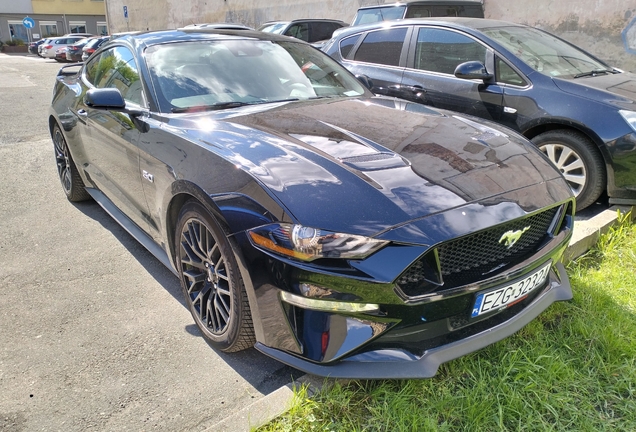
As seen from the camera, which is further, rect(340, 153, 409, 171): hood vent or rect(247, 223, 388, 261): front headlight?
rect(340, 153, 409, 171): hood vent

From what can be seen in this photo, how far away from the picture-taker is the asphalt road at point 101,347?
84.6 inches

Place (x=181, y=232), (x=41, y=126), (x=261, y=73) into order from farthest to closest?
(x=41, y=126)
(x=261, y=73)
(x=181, y=232)

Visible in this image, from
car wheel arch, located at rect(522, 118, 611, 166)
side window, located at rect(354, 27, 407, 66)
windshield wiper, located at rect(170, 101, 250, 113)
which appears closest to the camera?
windshield wiper, located at rect(170, 101, 250, 113)

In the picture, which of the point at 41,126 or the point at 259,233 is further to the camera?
A: the point at 41,126

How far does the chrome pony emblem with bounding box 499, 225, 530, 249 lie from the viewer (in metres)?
2.07

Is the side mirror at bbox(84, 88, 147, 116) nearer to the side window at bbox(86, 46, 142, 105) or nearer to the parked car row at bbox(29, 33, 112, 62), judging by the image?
the side window at bbox(86, 46, 142, 105)

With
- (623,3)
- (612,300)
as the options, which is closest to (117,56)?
(612,300)

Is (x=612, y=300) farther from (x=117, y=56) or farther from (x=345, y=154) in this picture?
(x=117, y=56)

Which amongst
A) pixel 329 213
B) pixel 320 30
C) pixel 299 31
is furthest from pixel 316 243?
pixel 320 30

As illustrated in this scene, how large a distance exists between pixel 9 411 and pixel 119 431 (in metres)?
0.53

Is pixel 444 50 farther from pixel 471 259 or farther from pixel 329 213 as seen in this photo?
pixel 329 213

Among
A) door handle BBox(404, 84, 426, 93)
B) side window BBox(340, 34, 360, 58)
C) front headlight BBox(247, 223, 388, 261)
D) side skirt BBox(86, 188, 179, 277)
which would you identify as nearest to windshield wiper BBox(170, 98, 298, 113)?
side skirt BBox(86, 188, 179, 277)

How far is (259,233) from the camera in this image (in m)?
1.99

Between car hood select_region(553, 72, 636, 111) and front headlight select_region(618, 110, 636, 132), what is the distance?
5 cm
